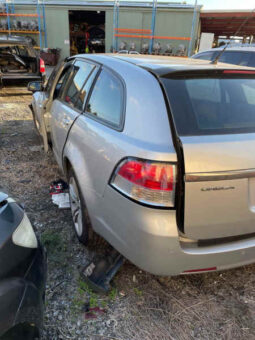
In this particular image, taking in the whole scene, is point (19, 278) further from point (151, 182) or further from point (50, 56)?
point (50, 56)

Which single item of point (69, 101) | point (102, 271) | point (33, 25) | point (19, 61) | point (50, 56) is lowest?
point (102, 271)

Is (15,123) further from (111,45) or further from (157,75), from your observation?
(111,45)

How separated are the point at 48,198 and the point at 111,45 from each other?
18.2 m

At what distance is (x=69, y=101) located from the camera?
296cm

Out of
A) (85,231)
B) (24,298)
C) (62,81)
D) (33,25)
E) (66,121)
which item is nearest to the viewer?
(24,298)

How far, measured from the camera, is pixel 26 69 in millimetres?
8961

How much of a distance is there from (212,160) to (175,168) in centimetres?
22

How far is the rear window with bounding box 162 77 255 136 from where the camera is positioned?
1.70 meters

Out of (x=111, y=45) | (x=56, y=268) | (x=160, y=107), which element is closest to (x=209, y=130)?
(x=160, y=107)

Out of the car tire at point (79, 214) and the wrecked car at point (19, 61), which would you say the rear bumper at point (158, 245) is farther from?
the wrecked car at point (19, 61)

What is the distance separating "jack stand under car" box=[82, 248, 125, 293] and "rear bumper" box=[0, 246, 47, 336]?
61cm

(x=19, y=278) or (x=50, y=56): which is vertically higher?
(x=19, y=278)

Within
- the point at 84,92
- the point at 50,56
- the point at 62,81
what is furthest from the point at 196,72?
the point at 50,56

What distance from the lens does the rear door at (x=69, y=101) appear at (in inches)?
105
